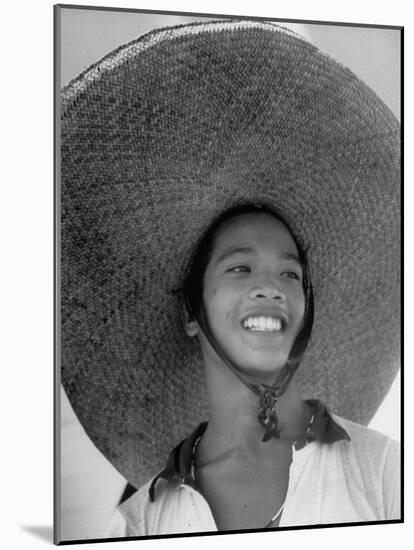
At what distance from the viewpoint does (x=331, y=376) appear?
4.88 metres

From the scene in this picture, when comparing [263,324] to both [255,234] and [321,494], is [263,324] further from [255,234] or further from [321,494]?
[321,494]

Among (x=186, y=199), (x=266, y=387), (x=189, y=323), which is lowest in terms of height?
(x=266, y=387)

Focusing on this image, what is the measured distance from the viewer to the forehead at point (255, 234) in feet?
15.3

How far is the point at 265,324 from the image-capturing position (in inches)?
185

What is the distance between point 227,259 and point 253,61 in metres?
0.68

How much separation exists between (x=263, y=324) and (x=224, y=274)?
0.22 meters

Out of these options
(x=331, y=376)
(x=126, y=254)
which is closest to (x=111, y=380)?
(x=126, y=254)

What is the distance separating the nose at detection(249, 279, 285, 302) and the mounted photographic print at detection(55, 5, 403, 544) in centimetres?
1

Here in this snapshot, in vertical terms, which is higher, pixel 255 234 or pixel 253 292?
pixel 255 234

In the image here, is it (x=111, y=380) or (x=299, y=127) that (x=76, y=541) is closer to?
(x=111, y=380)

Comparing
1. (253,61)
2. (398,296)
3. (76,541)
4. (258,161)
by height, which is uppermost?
(253,61)

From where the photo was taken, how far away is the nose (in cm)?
467

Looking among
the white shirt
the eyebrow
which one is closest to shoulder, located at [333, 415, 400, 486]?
the white shirt

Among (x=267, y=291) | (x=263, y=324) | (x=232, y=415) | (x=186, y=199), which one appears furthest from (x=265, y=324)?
(x=186, y=199)
